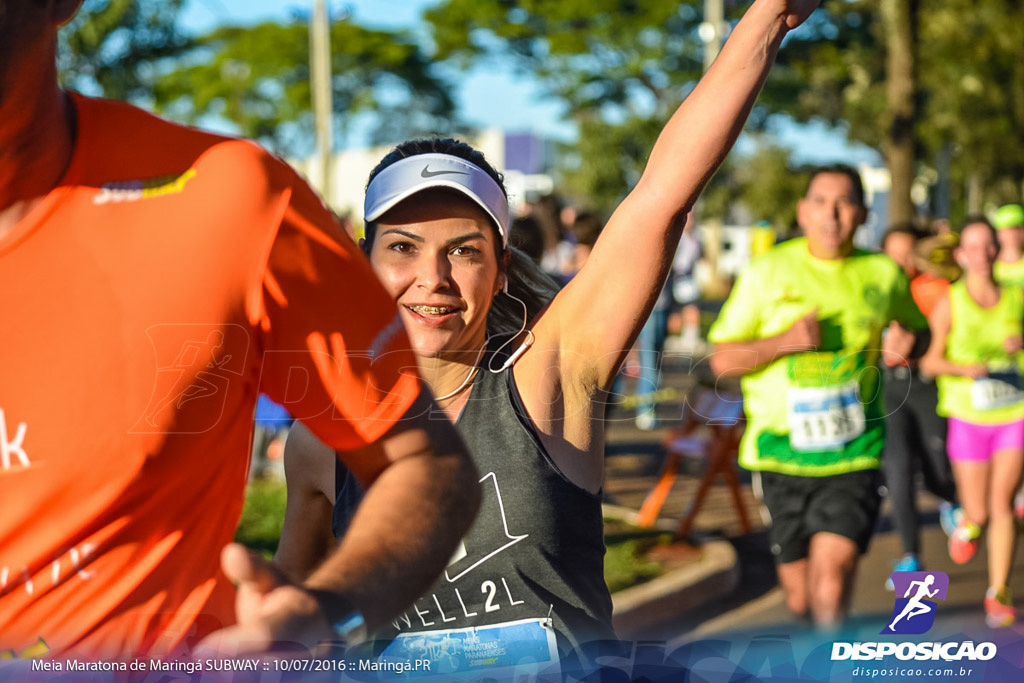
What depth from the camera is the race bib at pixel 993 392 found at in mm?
6102

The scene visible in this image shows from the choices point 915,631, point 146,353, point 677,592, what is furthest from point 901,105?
→ point 146,353

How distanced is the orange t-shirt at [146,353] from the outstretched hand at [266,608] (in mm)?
247

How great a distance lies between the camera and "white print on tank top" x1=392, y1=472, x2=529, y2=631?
6.38ft

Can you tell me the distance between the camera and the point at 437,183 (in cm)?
214

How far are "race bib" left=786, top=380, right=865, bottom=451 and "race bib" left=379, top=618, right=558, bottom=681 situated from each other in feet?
9.01

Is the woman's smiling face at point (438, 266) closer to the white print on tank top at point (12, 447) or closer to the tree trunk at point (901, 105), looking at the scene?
the white print on tank top at point (12, 447)

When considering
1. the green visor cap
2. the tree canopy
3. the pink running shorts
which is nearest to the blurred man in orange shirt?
the pink running shorts

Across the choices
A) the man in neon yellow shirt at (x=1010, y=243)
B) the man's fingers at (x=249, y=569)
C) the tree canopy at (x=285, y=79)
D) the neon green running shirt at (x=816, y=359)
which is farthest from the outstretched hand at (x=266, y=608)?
the tree canopy at (x=285, y=79)

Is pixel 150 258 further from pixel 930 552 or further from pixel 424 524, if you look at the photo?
pixel 930 552

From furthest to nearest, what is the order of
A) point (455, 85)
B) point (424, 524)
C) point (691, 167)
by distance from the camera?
point (455, 85)
point (691, 167)
point (424, 524)

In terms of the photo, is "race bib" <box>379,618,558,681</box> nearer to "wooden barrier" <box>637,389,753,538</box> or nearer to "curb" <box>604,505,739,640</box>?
"curb" <box>604,505,739,640</box>

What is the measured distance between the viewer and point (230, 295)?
1.31 m

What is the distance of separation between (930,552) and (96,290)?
6.47 m

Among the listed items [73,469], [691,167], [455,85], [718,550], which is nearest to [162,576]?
[73,469]
